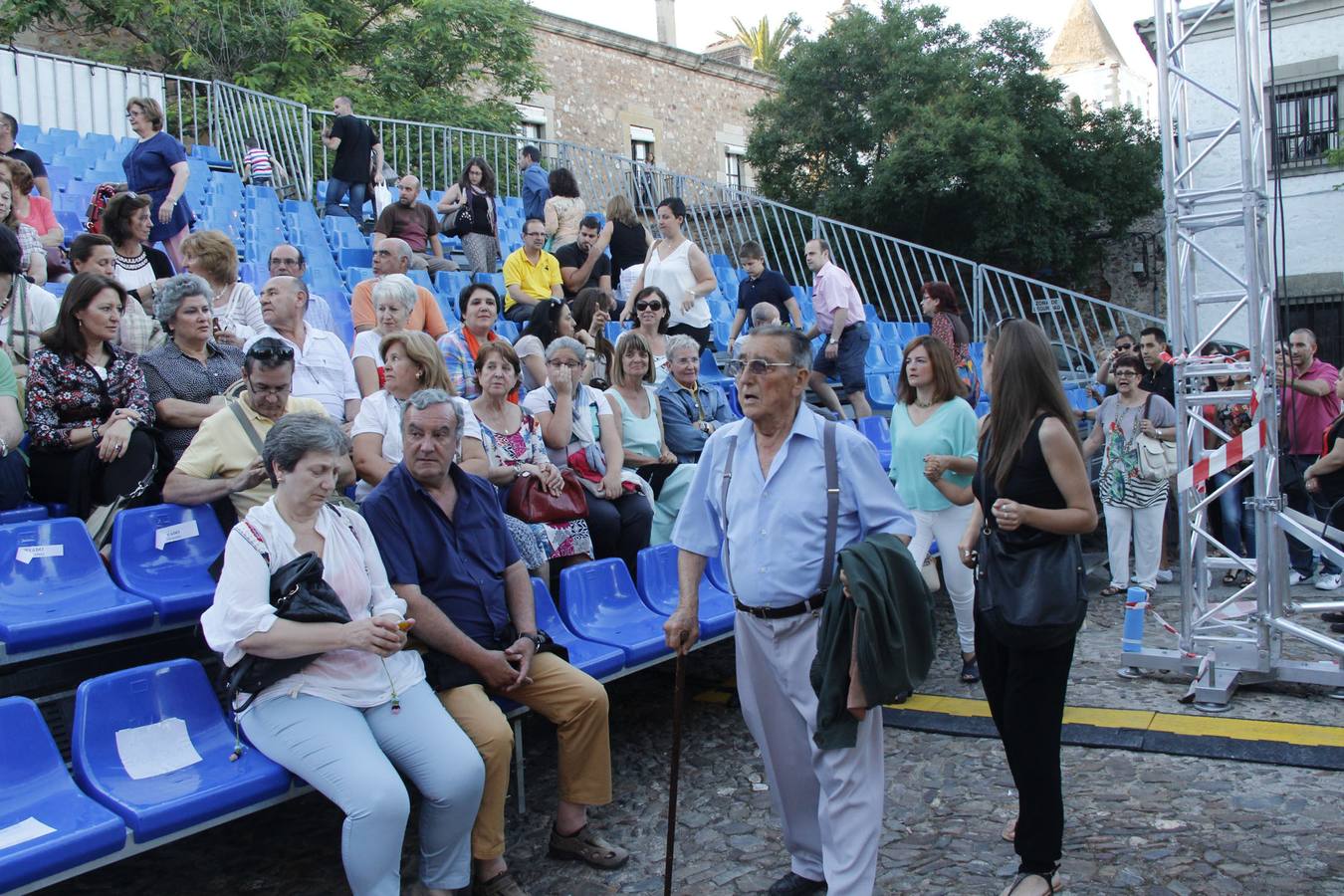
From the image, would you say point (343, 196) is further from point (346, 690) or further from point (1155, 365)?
point (346, 690)

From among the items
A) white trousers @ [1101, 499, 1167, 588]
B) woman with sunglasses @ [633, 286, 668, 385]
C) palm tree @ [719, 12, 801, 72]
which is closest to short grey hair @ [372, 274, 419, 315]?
woman with sunglasses @ [633, 286, 668, 385]

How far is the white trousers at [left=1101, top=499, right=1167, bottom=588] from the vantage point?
301 inches

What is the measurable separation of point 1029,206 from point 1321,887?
16644mm

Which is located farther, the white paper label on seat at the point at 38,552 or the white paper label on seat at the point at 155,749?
the white paper label on seat at the point at 38,552

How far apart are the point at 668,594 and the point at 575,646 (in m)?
0.87

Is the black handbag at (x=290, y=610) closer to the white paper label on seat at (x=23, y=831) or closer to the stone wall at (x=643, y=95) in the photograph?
the white paper label on seat at (x=23, y=831)

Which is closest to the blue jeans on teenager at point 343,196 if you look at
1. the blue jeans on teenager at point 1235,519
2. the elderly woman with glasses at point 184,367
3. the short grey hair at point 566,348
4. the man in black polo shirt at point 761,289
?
the man in black polo shirt at point 761,289

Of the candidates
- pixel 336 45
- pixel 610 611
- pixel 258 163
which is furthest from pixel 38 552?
pixel 336 45

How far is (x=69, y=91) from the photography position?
13289 mm

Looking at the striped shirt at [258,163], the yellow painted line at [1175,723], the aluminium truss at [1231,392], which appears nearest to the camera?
the yellow painted line at [1175,723]

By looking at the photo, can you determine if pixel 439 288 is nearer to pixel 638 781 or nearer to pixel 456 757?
pixel 638 781

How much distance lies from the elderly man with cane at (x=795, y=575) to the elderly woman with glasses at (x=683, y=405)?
2.97 m

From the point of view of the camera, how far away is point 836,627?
312 cm

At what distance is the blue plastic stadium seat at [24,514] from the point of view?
4.09m
